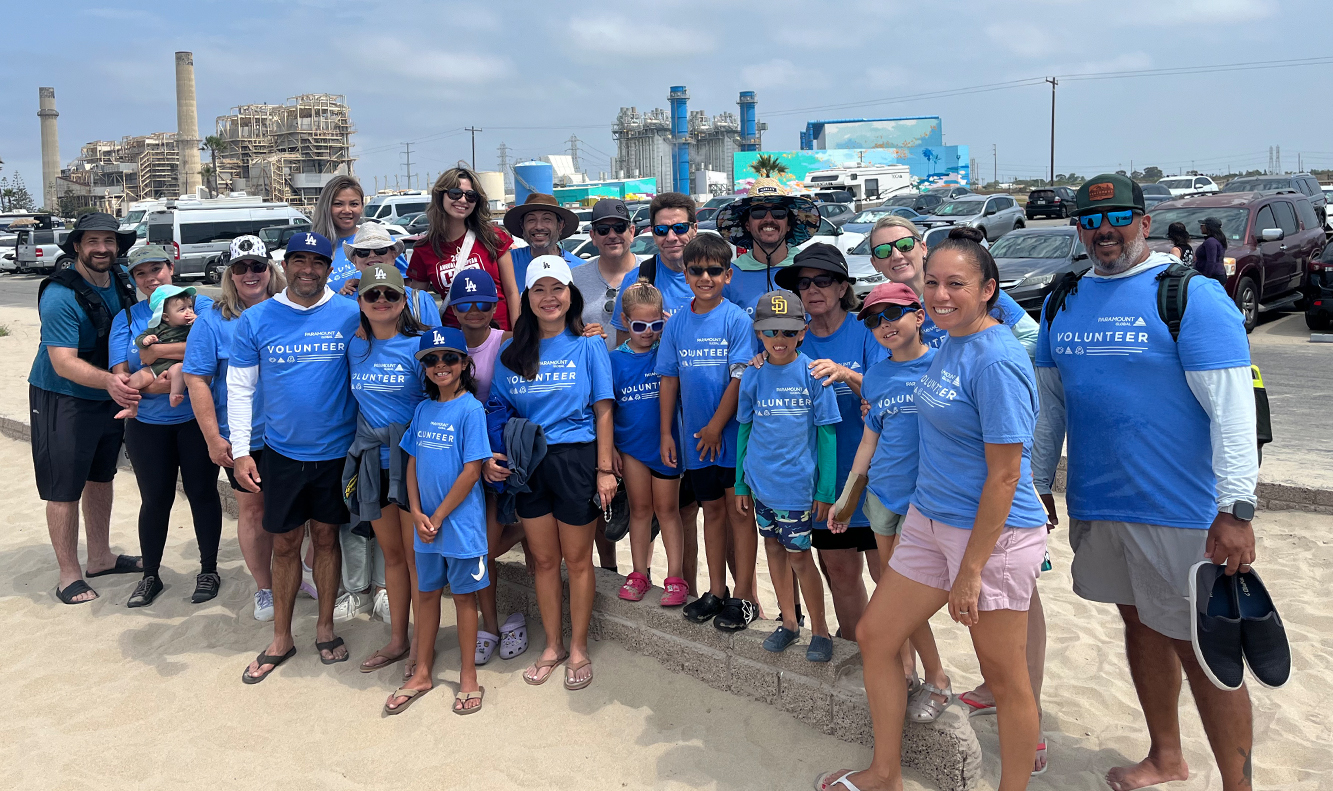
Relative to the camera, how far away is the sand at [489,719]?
3594 mm

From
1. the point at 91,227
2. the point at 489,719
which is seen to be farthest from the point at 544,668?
the point at 91,227

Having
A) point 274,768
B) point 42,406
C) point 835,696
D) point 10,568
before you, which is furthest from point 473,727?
point 10,568

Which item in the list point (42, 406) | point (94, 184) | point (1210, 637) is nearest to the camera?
point (1210, 637)

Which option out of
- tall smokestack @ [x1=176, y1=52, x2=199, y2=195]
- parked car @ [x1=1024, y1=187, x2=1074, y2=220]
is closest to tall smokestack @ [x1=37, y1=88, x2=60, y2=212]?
tall smokestack @ [x1=176, y1=52, x2=199, y2=195]

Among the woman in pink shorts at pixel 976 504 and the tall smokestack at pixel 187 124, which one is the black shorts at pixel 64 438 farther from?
the tall smokestack at pixel 187 124

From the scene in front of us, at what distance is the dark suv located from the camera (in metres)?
12.1

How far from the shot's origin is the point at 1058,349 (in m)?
3.27

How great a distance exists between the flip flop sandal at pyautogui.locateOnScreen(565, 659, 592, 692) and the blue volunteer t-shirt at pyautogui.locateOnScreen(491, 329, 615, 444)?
107 cm

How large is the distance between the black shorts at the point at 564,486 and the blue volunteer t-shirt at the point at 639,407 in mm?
203

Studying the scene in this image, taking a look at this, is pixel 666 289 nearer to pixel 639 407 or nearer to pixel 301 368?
pixel 639 407

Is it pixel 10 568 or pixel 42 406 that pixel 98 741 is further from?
pixel 10 568

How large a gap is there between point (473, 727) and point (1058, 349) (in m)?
2.88

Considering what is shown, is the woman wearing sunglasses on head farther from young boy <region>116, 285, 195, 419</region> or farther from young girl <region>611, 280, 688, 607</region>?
young boy <region>116, 285, 195, 419</region>

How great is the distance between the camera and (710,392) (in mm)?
4016
